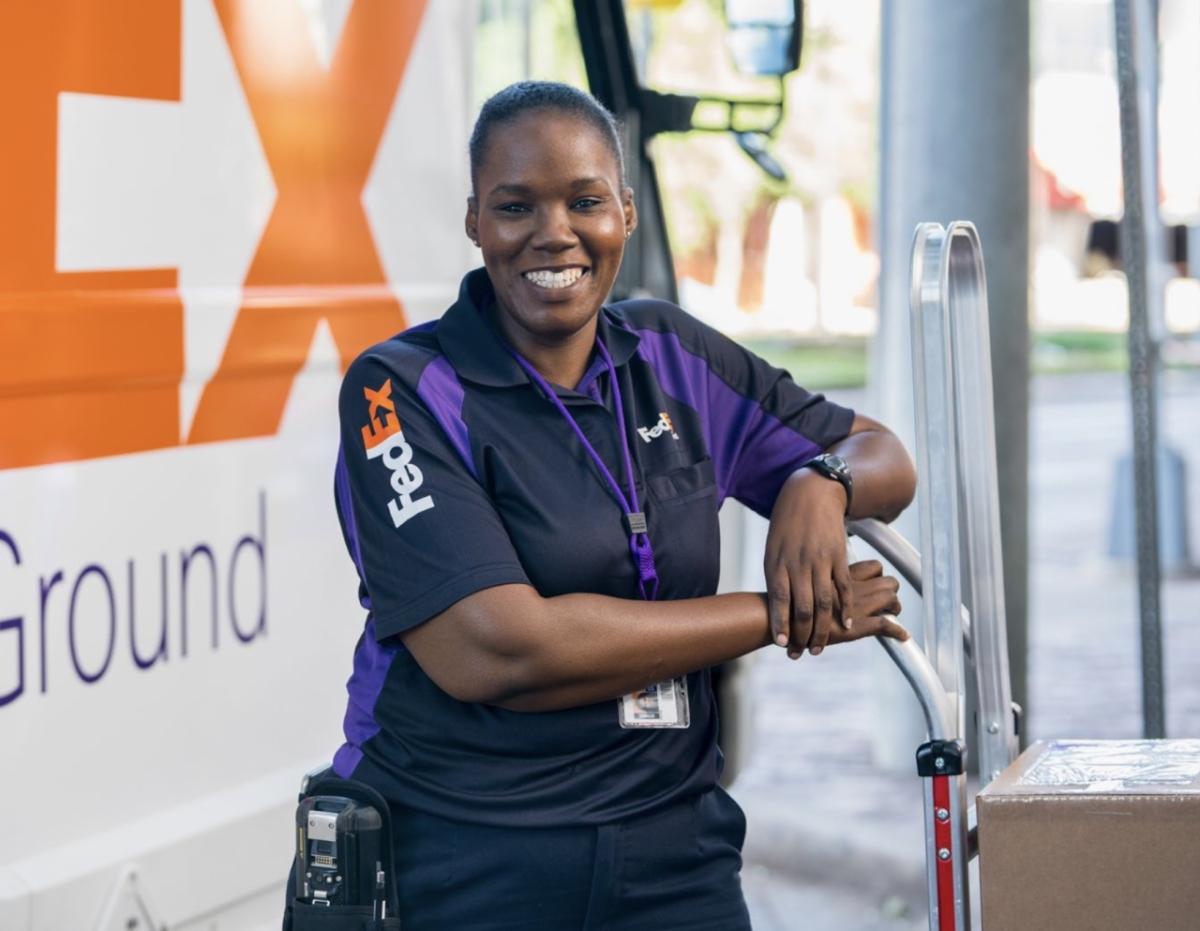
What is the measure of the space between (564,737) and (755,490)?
0.56 metres

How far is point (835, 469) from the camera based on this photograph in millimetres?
2473

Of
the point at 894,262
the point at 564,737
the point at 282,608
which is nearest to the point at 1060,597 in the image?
the point at 894,262

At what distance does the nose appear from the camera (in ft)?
7.39

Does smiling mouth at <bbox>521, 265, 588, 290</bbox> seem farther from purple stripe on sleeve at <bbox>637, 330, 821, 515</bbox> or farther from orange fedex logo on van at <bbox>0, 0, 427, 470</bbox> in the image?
orange fedex logo on van at <bbox>0, 0, 427, 470</bbox>

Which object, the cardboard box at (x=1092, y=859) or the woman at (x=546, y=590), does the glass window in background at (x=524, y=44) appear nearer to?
the woman at (x=546, y=590)

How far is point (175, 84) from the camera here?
9.08 ft

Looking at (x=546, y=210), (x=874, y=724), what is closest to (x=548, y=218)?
(x=546, y=210)

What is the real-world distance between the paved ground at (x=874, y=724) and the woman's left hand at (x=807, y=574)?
2.67m

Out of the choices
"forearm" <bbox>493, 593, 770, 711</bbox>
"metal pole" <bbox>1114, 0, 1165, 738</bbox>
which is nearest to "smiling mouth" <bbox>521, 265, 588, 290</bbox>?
"forearm" <bbox>493, 593, 770, 711</bbox>

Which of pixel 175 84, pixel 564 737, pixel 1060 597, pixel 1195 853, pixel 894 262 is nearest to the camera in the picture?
pixel 1195 853

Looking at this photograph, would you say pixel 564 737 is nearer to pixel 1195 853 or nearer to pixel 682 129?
pixel 1195 853

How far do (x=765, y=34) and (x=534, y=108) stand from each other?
2140 mm

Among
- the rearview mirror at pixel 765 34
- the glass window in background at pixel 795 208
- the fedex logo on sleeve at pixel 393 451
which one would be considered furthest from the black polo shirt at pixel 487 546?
the glass window in background at pixel 795 208

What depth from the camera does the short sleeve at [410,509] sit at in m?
2.11
